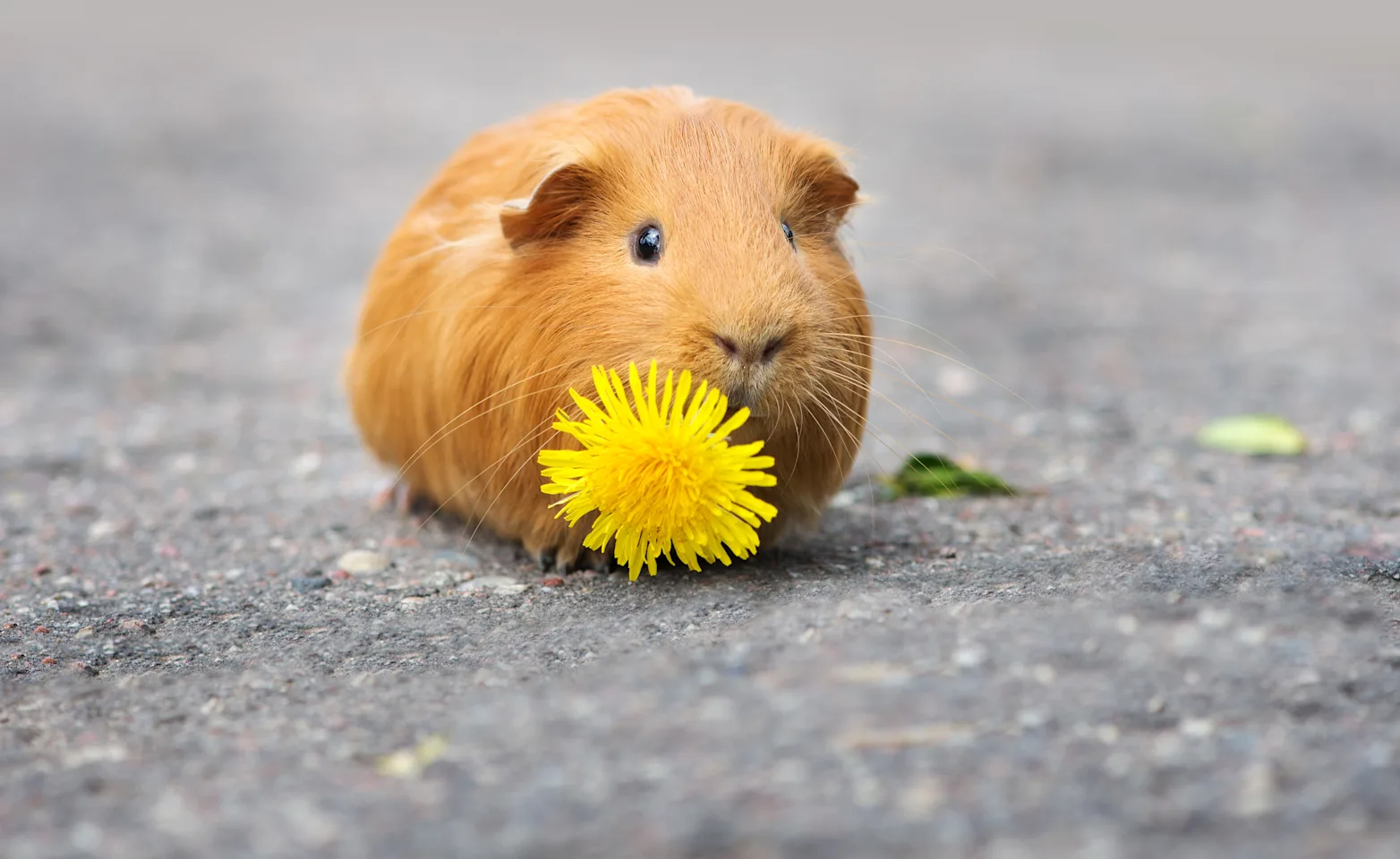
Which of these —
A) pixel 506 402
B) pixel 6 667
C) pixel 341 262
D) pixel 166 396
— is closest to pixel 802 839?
pixel 506 402

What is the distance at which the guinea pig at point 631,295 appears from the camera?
3.38 metres

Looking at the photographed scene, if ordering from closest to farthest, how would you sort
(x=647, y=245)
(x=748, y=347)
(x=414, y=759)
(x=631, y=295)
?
(x=414, y=759), (x=748, y=347), (x=631, y=295), (x=647, y=245)

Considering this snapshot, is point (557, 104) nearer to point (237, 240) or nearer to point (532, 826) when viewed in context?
point (532, 826)

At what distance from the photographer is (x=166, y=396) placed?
659 cm

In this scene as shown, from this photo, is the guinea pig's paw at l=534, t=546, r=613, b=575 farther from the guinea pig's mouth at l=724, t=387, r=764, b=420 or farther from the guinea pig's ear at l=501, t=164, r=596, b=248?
the guinea pig's ear at l=501, t=164, r=596, b=248

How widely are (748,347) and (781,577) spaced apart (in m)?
0.88

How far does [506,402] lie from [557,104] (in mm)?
1193

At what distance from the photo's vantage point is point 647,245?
142 inches

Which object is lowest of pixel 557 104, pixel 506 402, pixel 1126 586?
pixel 1126 586

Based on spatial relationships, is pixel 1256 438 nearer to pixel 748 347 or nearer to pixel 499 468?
pixel 748 347

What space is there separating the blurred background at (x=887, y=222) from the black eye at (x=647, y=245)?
767mm

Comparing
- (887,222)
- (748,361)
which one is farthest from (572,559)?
(887,222)

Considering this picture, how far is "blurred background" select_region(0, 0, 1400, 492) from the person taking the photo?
21.1 feet

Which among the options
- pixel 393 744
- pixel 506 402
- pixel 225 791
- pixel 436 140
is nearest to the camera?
pixel 225 791
